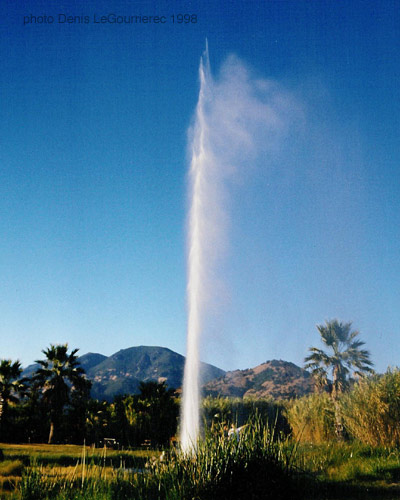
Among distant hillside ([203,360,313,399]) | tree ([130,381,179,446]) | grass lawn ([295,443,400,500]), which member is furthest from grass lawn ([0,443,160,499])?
distant hillside ([203,360,313,399])

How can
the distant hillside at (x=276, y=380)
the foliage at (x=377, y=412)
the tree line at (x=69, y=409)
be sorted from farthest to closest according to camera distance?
the distant hillside at (x=276, y=380), the tree line at (x=69, y=409), the foliage at (x=377, y=412)

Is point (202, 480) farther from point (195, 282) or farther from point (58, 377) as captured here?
point (58, 377)

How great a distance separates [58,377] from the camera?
130 feet

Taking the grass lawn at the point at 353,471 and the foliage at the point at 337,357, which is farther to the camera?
the foliage at the point at 337,357

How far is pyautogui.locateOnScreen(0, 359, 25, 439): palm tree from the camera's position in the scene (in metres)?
35.8

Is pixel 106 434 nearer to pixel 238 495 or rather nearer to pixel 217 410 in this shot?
pixel 217 410

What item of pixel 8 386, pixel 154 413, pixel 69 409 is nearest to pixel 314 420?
pixel 154 413

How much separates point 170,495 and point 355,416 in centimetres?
1187

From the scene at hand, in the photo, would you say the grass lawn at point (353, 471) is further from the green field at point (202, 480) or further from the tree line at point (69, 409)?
the tree line at point (69, 409)

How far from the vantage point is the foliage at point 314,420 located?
19609mm

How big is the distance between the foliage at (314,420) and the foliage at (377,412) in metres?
3.08

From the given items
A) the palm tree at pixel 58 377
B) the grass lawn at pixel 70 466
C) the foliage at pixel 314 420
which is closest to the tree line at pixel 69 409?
the palm tree at pixel 58 377

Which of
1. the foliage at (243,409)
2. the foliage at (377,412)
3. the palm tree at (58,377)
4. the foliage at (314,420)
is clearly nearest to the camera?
the foliage at (377,412)

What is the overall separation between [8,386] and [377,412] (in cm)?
3323
